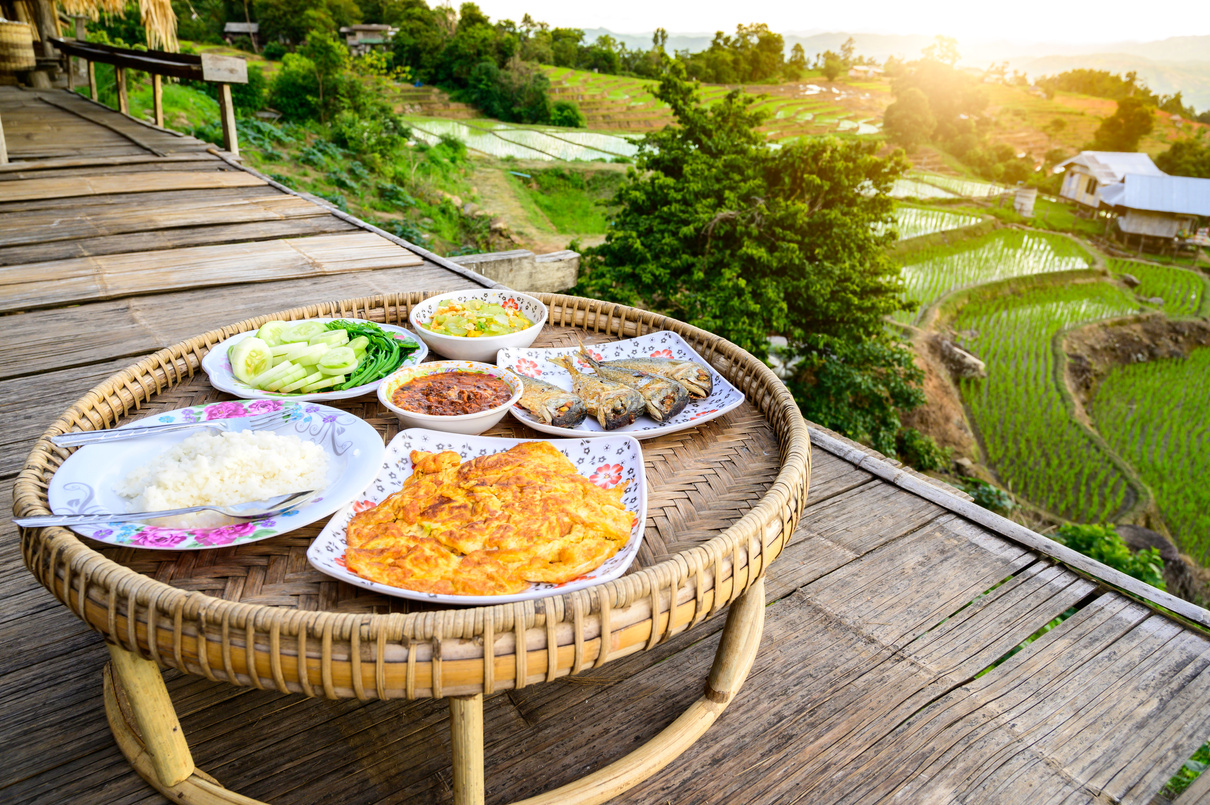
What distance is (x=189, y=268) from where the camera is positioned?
12.4 feet

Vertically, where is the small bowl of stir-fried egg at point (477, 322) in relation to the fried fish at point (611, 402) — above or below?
above

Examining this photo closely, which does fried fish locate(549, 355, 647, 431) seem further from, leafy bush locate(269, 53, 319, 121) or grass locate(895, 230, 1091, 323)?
leafy bush locate(269, 53, 319, 121)

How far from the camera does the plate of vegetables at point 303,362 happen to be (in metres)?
1.63

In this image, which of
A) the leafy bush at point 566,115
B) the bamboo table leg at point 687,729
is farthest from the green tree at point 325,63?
the leafy bush at point 566,115

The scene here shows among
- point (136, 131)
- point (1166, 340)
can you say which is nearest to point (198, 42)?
point (136, 131)

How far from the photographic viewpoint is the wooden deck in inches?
58.4

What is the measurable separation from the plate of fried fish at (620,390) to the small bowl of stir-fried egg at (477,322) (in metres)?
0.06

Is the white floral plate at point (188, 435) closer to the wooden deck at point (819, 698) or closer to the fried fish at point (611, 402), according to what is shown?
the fried fish at point (611, 402)

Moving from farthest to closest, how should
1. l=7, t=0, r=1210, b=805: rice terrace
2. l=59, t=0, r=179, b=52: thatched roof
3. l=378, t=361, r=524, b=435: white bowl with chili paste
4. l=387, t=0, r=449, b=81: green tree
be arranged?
l=387, t=0, r=449, b=81: green tree → l=59, t=0, r=179, b=52: thatched roof → l=378, t=361, r=524, b=435: white bowl with chili paste → l=7, t=0, r=1210, b=805: rice terrace

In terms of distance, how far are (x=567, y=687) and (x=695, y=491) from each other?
70 cm

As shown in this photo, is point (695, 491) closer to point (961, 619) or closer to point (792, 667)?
point (792, 667)

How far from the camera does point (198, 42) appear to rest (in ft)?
118

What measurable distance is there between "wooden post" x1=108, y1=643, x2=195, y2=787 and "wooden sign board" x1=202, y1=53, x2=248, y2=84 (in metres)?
5.97

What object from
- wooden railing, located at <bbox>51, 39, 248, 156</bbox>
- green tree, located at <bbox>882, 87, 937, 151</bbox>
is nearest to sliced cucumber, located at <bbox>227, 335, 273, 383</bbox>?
wooden railing, located at <bbox>51, 39, 248, 156</bbox>
